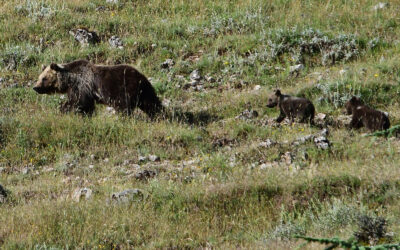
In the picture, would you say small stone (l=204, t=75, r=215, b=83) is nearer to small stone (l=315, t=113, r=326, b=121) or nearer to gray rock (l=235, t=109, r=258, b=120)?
gray rock (l=235, t=109, r=258, b=120)

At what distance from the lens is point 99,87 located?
1117cm

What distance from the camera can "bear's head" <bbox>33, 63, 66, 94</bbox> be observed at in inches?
460

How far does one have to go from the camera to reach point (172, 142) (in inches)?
394

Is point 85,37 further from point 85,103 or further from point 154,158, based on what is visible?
point 154,158

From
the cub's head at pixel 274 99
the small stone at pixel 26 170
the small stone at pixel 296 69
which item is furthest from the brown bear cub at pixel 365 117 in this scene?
the small stone at pixel 26 170

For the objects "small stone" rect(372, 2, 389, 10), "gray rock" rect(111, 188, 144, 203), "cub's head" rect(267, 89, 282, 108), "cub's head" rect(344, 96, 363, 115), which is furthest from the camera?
"small stone" rect(372, 2, 389, 10)

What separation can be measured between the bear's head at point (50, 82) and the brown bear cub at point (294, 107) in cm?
426

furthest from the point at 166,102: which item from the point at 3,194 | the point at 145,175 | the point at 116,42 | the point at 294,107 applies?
the point at 3,194

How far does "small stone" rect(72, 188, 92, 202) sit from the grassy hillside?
84 mm

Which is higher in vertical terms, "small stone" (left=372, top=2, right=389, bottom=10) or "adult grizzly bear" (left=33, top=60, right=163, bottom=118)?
"small stone" (left=372, top=2, right=389, bottom=10)

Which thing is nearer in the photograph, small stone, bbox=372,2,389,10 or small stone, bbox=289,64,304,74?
small stone, bbox=289,64,304,74

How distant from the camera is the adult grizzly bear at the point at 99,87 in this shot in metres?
10.8

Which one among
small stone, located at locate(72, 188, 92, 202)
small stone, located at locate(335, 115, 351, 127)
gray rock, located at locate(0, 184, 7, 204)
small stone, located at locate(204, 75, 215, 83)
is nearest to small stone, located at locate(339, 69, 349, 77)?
small stone, located at locate(335, 115, 351, 127)

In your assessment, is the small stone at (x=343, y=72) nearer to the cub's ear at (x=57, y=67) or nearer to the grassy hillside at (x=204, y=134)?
the grassy hillside at (x=204, y=134)
